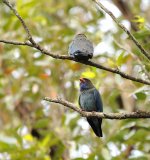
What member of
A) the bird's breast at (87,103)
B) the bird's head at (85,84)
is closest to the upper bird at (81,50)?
the bird's breast at (87,103)

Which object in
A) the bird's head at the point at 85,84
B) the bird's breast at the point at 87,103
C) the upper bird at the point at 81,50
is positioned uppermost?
the bird's head at the point at 85,84

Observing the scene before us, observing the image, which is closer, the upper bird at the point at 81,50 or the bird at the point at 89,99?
the upper bird at the point at 81,50

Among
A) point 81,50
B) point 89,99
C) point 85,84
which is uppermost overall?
point 85,84

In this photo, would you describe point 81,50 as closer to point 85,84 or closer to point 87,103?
point 87,103

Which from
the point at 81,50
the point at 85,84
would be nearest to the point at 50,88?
the point at 85,84

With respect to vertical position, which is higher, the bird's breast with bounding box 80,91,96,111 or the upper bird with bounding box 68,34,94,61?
the bird's breast with bounding box 80,91,96,111

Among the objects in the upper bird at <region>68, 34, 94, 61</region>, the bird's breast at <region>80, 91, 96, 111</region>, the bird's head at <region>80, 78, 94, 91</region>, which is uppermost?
the bird's head at <region>80, 78, 94, 91</region>

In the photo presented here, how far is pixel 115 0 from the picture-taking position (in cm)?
561

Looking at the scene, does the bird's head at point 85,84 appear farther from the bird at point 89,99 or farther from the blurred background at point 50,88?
the blurred background at point 50,88

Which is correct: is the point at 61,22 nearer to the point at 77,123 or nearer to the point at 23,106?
the point at 23,106

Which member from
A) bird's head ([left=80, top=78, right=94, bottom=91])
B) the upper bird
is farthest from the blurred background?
the upper bird

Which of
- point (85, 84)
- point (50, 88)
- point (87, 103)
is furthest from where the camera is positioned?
point (50, 88)

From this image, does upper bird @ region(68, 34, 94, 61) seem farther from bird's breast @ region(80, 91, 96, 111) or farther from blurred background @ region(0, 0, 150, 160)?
blurred background @ region(0, 0, 150, 160)

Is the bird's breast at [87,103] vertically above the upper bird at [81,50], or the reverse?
the bird's breast at [87,103]
